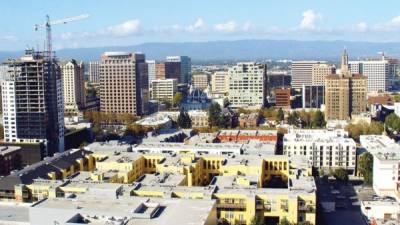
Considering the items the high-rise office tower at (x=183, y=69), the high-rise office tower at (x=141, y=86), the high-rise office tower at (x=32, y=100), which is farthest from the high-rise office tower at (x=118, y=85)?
the high-rise office tower at (x=183, y=69)

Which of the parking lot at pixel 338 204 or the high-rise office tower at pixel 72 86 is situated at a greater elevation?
the high-rise office tower at pixel 72 86

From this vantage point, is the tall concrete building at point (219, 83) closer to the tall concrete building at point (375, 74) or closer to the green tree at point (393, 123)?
the tall concrete building at point (375, 74)

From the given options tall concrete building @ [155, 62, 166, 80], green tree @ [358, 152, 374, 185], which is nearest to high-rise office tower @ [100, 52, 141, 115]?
green tree @ [358, 152, 374, 185]

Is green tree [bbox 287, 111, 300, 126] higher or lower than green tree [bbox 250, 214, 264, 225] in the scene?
higher

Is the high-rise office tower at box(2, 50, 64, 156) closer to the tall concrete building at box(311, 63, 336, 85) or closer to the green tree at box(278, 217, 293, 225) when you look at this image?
the green tree at box(278, 217, 293, 225)

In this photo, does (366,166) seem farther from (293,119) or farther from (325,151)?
(293,119)

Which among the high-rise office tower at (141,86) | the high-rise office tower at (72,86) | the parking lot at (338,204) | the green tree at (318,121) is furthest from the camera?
the high-rise office tower at (72,86)
